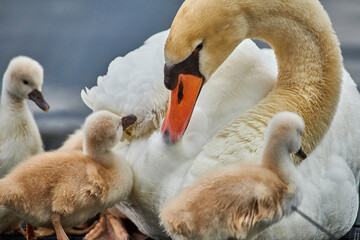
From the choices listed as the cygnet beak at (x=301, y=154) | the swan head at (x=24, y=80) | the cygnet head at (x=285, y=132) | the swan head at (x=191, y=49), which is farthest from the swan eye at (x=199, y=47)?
the swan head at (x=24, y=80)

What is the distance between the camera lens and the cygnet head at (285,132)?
7.41 feet

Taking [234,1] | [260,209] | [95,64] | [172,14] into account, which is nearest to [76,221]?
[260,209]

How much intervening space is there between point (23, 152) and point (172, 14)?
7.71ft

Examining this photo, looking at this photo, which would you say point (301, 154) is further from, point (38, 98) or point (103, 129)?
point (38, 98)

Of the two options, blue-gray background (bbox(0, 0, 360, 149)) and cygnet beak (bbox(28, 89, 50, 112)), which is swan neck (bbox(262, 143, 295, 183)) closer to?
cygnet beak (bbox(28, 89, 50, 112))

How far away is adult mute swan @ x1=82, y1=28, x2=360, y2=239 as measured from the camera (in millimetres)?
2570

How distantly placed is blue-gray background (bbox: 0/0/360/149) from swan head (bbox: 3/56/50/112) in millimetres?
1326

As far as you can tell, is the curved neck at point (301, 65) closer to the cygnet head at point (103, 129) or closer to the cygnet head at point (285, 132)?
the cygnet head at point (285, 132)

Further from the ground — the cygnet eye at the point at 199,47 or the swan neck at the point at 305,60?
the cygnet eye at the point at 199,47

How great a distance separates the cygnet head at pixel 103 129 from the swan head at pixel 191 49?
0.85 feet

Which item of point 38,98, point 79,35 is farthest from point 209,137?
point 79,35

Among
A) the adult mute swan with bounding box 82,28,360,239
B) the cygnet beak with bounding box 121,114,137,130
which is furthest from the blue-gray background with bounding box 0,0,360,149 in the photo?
the cygnet beak with bounding box 121,114,137,130

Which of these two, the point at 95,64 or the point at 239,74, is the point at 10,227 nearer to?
the point at 239,74

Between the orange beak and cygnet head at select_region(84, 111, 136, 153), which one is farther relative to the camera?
cygnet head at select_region(84, 111, 136, 153)
